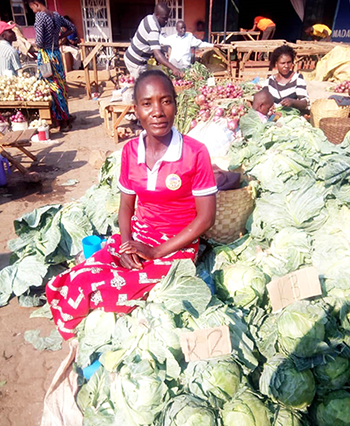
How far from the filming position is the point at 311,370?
1.81m

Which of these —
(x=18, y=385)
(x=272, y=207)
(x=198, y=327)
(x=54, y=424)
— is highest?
(x=272, y=207)

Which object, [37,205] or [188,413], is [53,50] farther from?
[188,413]

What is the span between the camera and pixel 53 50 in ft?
22.3

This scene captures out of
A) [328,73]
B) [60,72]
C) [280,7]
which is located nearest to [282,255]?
[60,72]

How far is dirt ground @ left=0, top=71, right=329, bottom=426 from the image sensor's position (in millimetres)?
2289

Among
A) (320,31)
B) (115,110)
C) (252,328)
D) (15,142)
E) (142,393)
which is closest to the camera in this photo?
(142,393)

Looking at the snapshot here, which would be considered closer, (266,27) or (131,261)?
(131,261)

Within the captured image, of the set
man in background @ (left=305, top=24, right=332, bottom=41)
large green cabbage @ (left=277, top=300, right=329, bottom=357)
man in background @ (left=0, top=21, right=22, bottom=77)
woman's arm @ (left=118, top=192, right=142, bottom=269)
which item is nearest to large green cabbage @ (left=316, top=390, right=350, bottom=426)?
large green cabbage @ (left=277, top=300, right=329, bottom=357)

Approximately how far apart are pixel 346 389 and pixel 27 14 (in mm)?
16489

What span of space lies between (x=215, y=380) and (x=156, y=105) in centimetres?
151

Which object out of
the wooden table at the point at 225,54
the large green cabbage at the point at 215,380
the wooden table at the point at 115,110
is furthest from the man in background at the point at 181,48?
the large green cabbage at the point at 215,380

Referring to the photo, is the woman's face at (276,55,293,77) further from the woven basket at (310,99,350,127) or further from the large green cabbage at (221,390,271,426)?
the large green cabbage at (221,390,271,426)

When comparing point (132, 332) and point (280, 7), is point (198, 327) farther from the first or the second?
point (280, 7)

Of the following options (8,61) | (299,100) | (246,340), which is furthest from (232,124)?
(8,61)
